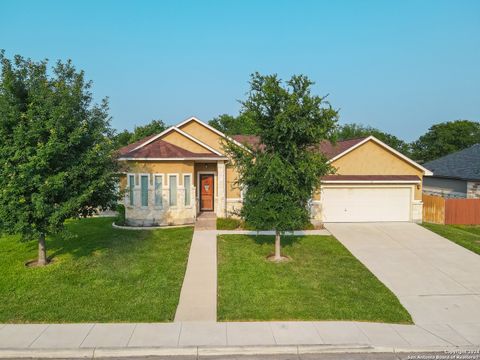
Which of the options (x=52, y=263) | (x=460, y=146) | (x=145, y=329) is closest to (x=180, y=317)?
(x=145, y=329)

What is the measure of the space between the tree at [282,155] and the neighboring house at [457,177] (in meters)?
16.0

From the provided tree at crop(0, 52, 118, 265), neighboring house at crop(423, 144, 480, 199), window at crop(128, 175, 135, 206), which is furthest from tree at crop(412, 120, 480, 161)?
tree at crop(0, 52, 118, 265)

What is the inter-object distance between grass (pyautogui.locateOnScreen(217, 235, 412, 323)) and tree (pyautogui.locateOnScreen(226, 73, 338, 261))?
1542mm

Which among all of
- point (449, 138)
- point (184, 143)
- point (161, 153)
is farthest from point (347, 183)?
point (449, 138)

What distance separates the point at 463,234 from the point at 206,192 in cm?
1319

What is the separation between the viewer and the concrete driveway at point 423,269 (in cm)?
859

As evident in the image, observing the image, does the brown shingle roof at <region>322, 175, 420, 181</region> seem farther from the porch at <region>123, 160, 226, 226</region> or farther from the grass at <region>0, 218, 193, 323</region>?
the grass at <region>0, 218, 193, 323</region>

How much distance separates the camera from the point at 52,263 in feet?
37.3

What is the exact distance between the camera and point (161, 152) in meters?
16.9

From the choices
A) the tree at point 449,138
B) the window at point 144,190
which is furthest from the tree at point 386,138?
the window at point 144,190

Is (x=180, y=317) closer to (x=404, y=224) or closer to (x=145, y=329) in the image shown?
(x=145, y=329)

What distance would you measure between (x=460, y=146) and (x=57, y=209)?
59.8m

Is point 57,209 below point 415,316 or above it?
above

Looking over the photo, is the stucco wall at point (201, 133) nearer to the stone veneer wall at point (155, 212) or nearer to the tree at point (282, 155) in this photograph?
the stone veneer wall at point (155, 212)
